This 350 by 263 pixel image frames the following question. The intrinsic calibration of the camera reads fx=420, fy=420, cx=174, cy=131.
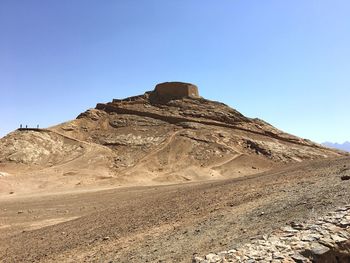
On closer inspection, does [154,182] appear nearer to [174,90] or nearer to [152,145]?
[152,145]

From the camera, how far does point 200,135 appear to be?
43531mm

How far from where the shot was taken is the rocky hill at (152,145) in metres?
35.4

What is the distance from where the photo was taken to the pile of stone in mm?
6539

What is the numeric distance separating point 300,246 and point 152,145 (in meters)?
35.1

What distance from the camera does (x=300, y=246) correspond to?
22.1 feet

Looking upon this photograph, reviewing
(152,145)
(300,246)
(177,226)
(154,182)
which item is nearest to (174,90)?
(152,145)

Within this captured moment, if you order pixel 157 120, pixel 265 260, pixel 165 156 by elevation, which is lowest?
pixel 265 260

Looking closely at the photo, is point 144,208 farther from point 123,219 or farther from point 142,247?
point 142,247

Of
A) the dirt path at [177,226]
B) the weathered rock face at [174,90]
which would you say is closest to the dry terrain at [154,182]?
the dirt path at [177,226]

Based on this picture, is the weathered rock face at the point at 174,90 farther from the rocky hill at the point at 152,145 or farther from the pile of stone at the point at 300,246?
the pile of stone at the point at 300,246

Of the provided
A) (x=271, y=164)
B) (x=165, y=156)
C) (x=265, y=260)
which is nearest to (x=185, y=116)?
(x=165, y=156)

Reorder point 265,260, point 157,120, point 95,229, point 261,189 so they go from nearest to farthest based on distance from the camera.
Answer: point 265,260, point 95,229, point 261,189, point 157,120

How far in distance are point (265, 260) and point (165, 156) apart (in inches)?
1303

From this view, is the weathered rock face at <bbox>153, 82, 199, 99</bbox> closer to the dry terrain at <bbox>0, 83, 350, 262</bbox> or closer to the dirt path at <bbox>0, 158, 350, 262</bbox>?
the dry terrain at <bbox>0, 83, 350, 262</bbox>
